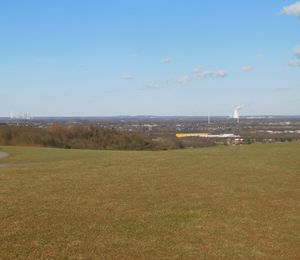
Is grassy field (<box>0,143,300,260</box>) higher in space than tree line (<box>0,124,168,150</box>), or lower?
higher

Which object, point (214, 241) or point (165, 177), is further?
point (165, 177)

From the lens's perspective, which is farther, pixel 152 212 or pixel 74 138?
pixel 74 138

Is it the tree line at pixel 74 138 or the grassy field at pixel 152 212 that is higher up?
the grassy field at pixel 152 212

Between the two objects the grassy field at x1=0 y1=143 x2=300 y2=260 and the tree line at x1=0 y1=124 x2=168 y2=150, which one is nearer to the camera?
the grassy field at x1=0 y1=143 x2=300 y2=260

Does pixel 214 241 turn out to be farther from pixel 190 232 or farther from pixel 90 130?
pixel 90 130

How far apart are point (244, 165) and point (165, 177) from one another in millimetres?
3752

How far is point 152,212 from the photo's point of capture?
1055 centimetres

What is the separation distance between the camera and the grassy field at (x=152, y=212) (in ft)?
26.3

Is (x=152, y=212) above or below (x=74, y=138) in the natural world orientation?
above

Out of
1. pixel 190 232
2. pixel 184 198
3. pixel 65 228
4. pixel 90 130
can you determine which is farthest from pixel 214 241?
pixel 90 130

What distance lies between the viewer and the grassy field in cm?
802

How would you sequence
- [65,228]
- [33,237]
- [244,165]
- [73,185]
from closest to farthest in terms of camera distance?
[33,237]
[65,228]
[73,185]
[244,165]

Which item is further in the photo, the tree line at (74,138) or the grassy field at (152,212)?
the tree line at (74,138)

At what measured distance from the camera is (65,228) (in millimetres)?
8984
